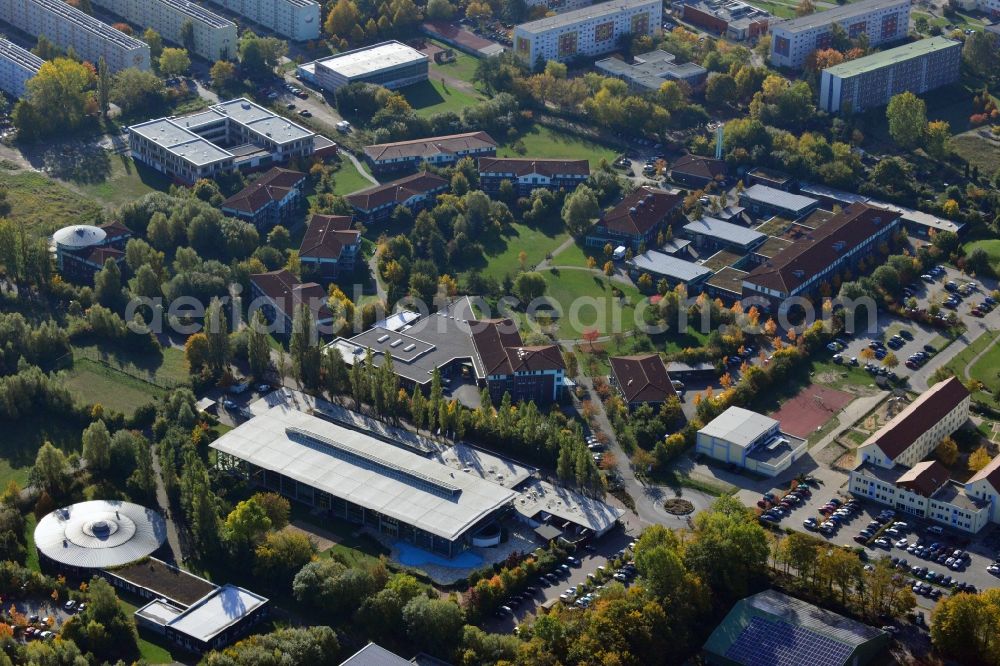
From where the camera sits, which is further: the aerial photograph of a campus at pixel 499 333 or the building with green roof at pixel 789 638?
the aerial photograph of a campus at pixel 499 333

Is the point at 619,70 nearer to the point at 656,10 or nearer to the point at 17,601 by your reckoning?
the point at 656,10

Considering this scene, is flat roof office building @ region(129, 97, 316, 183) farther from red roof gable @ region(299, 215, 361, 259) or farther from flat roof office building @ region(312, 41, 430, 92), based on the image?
red roof gable @ region(299, 215, 361, 259)

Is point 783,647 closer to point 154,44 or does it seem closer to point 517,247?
point 517,247

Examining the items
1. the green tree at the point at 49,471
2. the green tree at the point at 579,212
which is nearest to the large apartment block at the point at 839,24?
the green tree at the point at 579,212

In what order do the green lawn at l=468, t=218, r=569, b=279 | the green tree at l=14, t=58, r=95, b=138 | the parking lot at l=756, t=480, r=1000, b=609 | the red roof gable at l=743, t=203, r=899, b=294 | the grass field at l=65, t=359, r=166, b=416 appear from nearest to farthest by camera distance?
the parking lot at l=756, t=480, r=1000, b=609, the grass field at l=65, t=359, r=166, b=416, the red roof gable at l=743, t=203, r=899, b=294, the green lawn at l=468, t=218, r=569, b=279, the green tree at l=14, t=58, r=95, b=138

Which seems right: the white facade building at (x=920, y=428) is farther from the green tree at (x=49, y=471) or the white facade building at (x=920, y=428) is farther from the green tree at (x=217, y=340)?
the green tree at (x=49, y=471)

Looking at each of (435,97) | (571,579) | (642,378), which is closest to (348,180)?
(435,97)

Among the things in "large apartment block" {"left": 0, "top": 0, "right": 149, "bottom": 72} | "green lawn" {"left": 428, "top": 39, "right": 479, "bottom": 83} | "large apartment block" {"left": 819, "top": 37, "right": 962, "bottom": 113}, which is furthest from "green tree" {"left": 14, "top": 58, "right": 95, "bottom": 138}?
"large apartment block" {"left": 819, "top": 37, "right": 962, "bottom": 113}
